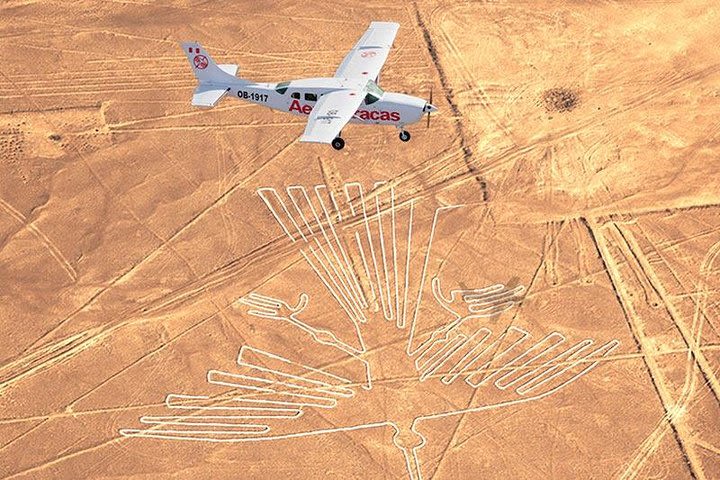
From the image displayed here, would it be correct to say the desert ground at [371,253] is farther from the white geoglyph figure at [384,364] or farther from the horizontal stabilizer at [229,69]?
the horizontal stabilizer at [229,69]

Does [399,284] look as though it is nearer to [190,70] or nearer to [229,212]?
[229,212]

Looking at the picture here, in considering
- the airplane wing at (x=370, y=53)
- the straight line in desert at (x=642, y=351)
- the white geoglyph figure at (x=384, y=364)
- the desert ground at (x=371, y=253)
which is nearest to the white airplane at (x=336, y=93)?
the airplane wing at (x=370, y=53)

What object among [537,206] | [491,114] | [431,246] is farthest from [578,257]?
[491,114]

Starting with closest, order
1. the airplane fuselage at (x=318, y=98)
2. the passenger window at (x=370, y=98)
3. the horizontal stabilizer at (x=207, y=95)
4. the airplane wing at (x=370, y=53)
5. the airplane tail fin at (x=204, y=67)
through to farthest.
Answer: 1. the passenger window at (x=370, y=98)
2. the airplane fuselage at (x=318, y=98)
3. the horizontal stabilizer at (x=207, y=95)
4. the airplane wing at (x=370, y=53)
5. the airplane tail fin at (x=204, y=67)

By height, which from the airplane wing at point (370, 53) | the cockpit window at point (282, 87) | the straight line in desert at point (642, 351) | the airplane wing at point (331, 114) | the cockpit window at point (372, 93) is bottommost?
the straight line in desert at point (642, 351)

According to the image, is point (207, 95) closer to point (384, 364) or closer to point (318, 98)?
point (318, 98)

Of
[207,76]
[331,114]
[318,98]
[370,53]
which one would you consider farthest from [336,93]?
[207,76]
